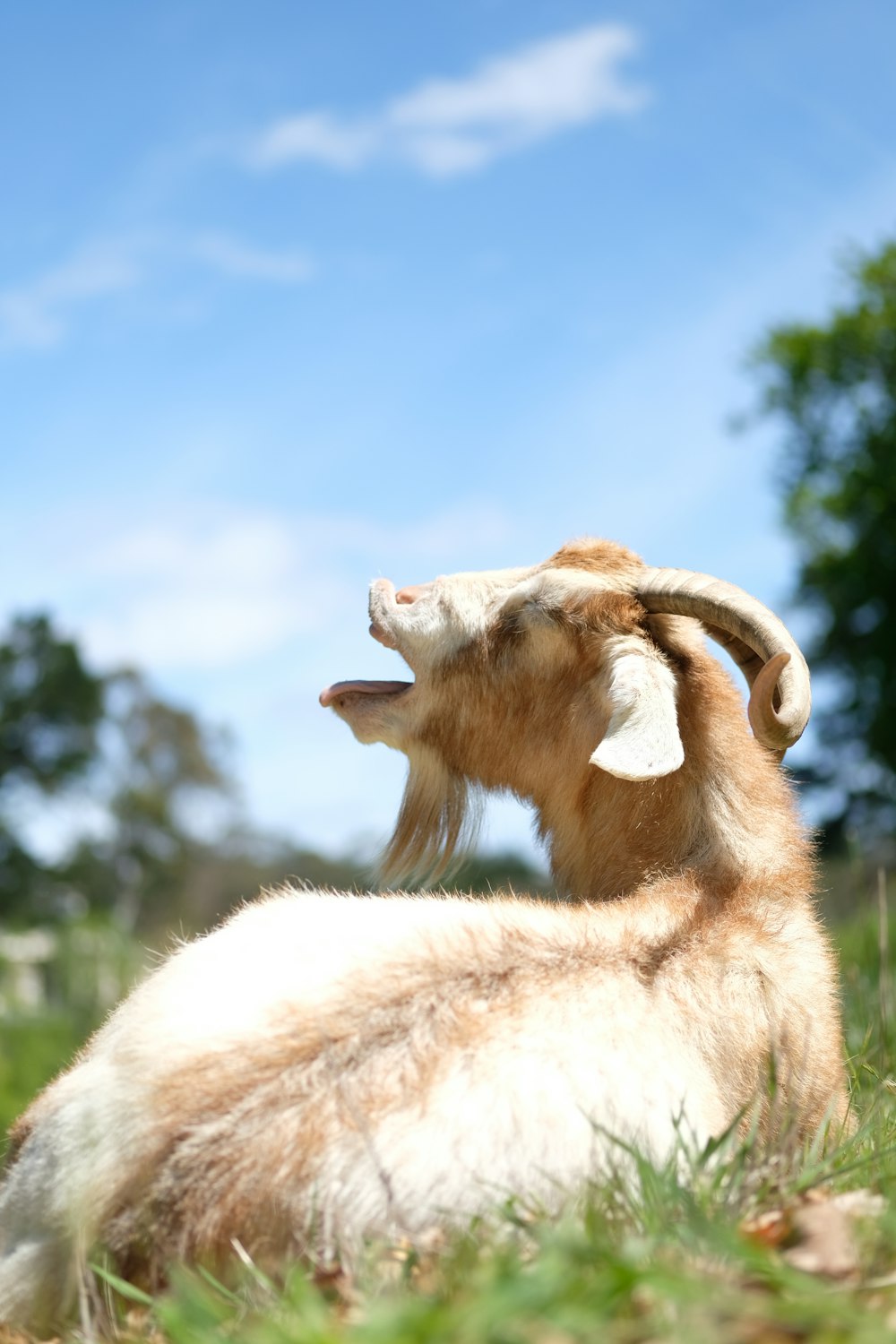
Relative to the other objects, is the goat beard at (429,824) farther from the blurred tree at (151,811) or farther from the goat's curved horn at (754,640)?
the blurred tree at (151,811)

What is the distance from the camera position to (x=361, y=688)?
540cm

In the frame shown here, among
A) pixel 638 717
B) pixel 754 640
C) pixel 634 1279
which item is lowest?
pixel 634 1279

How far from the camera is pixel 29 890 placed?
162ft

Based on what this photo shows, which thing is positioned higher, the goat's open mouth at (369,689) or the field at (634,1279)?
the goat's open mouth at (369,689)

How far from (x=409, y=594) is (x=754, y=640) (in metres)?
1.36

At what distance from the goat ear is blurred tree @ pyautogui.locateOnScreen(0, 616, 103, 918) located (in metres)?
47.0

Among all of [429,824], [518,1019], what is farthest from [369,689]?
[518,1019]

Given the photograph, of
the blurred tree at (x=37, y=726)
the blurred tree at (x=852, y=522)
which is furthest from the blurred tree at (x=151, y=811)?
the blurred tree at (x=852, y=522)

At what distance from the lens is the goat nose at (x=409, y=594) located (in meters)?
5.23

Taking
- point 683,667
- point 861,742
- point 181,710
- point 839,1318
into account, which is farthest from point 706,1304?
point 181,710

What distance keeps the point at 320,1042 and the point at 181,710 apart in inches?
2300

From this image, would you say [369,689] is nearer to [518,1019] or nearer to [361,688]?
[361,688]

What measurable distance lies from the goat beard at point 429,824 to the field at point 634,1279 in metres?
2.19

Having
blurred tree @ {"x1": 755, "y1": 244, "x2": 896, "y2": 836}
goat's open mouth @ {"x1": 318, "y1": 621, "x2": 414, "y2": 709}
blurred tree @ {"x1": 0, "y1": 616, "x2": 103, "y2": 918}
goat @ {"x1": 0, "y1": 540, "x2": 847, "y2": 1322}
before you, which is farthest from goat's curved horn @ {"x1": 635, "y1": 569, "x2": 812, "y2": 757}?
blurred tree @ {"x1": 0, "y1": 616, "x2": 103, "y2": 918}
